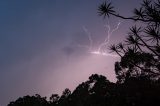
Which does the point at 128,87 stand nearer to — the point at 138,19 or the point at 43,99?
the point at 138,19

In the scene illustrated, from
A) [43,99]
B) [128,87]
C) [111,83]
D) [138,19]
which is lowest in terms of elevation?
[138,19]

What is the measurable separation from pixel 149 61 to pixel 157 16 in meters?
5.43

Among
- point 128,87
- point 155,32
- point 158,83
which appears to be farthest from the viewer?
point 128,87

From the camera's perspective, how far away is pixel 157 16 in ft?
51.1

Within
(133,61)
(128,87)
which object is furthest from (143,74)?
(133,61)

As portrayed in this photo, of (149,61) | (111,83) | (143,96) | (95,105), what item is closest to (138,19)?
(149,61)

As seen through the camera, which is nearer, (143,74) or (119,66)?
(143,74)

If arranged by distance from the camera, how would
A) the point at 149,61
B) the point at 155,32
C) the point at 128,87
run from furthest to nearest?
the point at 128,87
the point at 149,61
the point at 155,32

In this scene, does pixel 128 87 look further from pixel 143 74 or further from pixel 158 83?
pixel 158 83

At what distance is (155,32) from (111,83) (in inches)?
705

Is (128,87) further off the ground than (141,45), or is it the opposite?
(128,87)

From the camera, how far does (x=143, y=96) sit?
26.2m

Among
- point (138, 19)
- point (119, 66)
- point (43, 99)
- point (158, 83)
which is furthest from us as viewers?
point (43, 99)

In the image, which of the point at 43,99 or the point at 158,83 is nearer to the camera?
the point at 158,83
